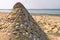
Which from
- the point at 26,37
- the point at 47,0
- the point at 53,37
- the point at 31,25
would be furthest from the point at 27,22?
the point at 47,0

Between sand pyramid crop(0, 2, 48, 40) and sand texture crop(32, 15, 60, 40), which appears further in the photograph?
sand texture crop(32, 15, 60, 40)

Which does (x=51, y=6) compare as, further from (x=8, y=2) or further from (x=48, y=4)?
(x=8, y=2)

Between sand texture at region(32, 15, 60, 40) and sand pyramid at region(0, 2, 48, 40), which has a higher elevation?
sand pyramid at region(0, 2, 48, 40)

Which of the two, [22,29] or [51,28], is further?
[51,28]

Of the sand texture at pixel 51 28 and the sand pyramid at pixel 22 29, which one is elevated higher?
the sand pyramid at pixel 22 29

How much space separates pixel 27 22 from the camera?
0.99 metres

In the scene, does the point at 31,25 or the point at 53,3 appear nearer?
the point at 31,25

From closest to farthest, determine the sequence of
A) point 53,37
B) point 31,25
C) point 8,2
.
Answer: point 31,25, point 53,37, point 8,2

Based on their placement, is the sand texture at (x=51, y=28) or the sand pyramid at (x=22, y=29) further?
the sand texture at (x=51, y=28)

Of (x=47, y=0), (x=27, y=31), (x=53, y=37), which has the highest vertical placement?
(x=47, y=0)

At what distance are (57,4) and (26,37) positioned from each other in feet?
4.70

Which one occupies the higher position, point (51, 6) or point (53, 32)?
point (51, 6)

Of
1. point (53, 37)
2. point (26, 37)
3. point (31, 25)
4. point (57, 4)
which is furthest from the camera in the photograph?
point (57, 4)

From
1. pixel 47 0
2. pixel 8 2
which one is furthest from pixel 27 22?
pixel 8 2
